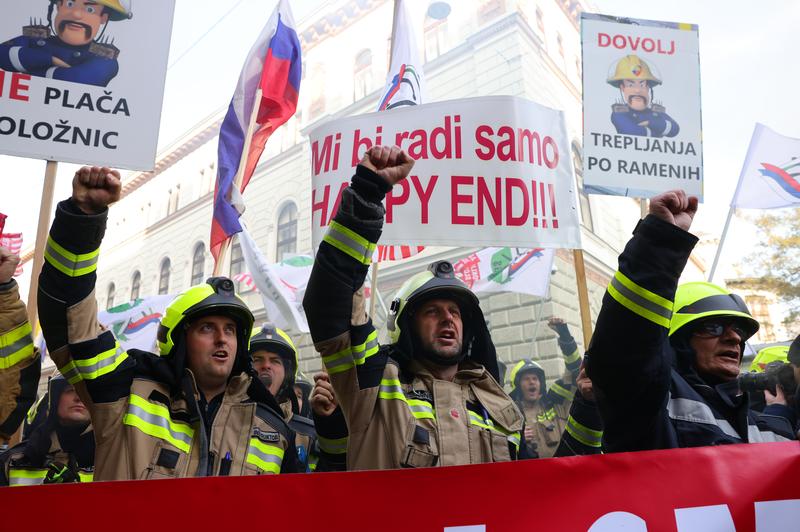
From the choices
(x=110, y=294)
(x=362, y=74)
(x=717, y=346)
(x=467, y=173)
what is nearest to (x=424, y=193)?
(x=467, y=173)

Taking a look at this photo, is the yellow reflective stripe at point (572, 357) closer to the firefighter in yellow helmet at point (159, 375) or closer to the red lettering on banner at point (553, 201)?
the red lettering on banner at point (553, 201)

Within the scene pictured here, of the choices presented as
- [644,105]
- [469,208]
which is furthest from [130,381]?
[644,105]

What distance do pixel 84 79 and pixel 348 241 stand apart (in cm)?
250

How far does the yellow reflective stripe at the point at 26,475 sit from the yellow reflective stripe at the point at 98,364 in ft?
4.60

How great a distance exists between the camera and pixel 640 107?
4.89 metres

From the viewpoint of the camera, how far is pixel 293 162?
19531 millimetres

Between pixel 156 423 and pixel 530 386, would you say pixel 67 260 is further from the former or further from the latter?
pixel 530 386

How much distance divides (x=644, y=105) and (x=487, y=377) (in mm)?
3056

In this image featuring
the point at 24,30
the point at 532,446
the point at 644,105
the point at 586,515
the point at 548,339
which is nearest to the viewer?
the point at 586,515

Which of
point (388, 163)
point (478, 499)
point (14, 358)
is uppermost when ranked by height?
point (388, 163)

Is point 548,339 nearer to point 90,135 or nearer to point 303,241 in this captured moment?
point 303,241

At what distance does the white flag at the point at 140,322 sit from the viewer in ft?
20.1

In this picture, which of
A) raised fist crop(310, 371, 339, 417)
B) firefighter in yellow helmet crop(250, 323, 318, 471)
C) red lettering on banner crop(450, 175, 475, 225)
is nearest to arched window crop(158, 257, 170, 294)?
firefighter in yellow helmet crop(250, 323, 318, 471)

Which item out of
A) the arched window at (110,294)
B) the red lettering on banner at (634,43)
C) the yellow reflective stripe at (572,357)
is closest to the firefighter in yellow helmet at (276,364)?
the yellow reflective stripe at (572,357)
